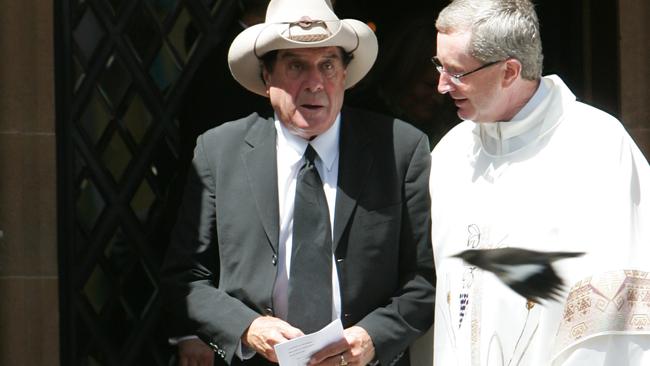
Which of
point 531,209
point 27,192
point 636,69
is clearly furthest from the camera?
point 636,69

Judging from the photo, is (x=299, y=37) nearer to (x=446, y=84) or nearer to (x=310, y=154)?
(x=310, y=154)

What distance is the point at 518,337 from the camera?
16.7ft

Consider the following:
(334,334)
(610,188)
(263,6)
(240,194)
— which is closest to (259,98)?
(263,6)

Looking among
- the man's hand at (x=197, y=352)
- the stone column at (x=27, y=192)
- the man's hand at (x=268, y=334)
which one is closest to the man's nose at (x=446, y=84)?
the man's hand at (x=268, y=334)

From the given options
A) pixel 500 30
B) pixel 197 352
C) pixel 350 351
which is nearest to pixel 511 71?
pixel 500 30

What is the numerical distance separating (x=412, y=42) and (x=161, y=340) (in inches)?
60.2

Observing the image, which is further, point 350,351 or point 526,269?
point 350,351

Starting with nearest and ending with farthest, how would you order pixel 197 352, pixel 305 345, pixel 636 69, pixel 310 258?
1. pixel 305 345
2. pixel 310 258
3. pixel 197 352
4. pixel 636 69

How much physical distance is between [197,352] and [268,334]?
632 millimetres

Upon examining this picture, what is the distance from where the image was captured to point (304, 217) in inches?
216

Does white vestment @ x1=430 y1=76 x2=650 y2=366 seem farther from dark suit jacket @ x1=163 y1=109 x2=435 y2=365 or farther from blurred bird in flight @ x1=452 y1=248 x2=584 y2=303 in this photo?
dark suit jacket @ x1=163 y1=109 x2=435 y2=365

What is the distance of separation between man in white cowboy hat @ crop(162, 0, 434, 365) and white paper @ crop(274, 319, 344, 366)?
10cm

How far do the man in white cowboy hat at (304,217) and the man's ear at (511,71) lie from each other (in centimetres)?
55

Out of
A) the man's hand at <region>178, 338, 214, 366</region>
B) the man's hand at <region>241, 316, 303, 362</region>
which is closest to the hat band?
the man's hand at <region>241, 316, 303, 362</region>
